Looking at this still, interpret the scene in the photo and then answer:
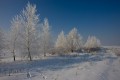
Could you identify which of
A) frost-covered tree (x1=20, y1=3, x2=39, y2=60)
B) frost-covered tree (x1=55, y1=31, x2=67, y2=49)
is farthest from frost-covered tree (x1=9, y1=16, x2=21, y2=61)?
frost-covered tree (x1=55, y1=31, x2=67, y2=49)

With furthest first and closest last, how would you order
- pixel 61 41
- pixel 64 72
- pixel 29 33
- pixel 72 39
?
pixel 72 39 → pixel 61 41 → pixel 29 33 → pixel 64 72

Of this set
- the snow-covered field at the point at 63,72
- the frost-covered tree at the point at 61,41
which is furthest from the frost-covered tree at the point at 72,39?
the snow-covered field at the point at 63,72

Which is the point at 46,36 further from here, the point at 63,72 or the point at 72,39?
the point at 63,72

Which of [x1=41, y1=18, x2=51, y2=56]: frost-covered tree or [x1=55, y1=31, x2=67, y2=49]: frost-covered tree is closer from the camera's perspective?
[x1=41, y1=18, x2=51, y2=56]: frost-covered tree

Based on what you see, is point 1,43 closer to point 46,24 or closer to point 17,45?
point 17,45

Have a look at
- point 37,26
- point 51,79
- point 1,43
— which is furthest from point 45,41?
point 51,79

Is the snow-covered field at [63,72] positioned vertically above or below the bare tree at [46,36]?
below

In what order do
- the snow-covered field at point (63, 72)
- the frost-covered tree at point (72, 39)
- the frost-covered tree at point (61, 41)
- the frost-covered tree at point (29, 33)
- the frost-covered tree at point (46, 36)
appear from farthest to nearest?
the frost-covered tree at point (72, 39)
the frost-covered tree at point (61, 41)
the frost-covered tree at point (46, 36)
the frost-covered tree at point (29, 33)
the snow-covered field at point (63, 72)

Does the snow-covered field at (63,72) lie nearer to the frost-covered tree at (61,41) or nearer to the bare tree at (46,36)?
the bare tree at (46,36)

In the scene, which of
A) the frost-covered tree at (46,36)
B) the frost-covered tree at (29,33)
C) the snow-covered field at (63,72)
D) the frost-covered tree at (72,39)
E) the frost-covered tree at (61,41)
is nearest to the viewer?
the snow-covered field at (63,72)

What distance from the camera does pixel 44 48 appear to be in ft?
145

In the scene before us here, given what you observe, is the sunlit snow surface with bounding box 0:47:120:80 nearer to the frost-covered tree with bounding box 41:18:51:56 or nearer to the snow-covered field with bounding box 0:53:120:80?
the snow-covered field with bounding box 0:53:120:80

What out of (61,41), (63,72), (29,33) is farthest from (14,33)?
(61,41)

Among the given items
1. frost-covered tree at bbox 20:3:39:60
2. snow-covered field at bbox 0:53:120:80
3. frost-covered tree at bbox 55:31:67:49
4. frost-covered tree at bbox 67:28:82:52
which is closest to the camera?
snow-covered field at bbox 0:53:120:80
